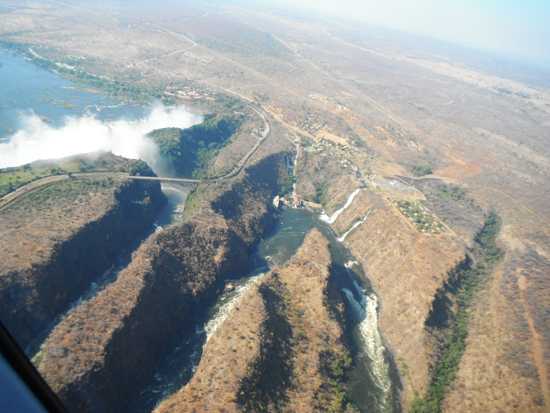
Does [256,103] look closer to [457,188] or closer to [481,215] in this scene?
[457,188]

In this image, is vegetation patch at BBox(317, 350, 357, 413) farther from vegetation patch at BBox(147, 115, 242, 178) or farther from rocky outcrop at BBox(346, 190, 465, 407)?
vegetation patch at BBox(147, 115, 242, 178)

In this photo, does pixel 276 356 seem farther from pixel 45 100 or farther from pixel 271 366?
pixel 45 100

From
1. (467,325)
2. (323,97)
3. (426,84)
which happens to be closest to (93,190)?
(467,325)

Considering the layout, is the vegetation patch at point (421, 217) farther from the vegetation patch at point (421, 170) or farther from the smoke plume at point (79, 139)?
the smoke plume at point (79, 139)

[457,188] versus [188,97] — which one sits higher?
[457,188]

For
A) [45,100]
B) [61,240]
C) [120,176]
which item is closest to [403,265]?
[61,240]

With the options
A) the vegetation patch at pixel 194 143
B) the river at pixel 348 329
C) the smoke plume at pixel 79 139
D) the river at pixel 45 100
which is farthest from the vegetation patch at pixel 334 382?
the river at pixel 45 100
